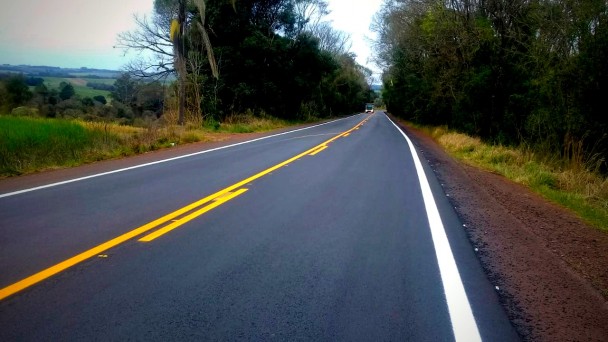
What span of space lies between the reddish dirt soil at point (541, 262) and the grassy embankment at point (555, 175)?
47 centimetres

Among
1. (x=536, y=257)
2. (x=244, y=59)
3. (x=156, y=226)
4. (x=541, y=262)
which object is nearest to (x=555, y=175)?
(x=536, y=257)

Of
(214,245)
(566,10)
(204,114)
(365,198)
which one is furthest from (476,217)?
(204,114)

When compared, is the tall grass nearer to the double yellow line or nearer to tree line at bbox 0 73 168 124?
the double yellow line

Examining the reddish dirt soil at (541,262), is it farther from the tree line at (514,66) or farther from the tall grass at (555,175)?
the tree line at (514,66)

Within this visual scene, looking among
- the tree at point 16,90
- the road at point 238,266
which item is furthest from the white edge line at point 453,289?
the tree at point 16,90

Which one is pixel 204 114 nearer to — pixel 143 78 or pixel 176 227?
pixel 143 78

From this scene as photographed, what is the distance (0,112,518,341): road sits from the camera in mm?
3053

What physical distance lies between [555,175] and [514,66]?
9792 mm

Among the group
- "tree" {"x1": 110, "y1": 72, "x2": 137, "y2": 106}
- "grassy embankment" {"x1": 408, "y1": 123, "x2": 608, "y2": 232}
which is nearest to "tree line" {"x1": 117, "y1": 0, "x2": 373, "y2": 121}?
"tree" {"x1": 110, "y1": 72, "x2": 137, "y2": 106}

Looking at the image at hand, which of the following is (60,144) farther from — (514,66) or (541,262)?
(514,66)

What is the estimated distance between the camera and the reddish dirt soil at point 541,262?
10.6ft

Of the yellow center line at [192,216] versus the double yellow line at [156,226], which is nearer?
the double yellow line at [156,226]

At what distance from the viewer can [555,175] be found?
33.2ft

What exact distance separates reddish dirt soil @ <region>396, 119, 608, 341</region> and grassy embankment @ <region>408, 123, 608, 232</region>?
47 centimetres
